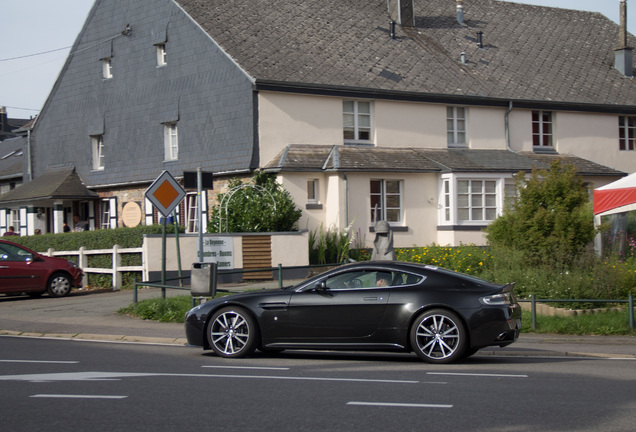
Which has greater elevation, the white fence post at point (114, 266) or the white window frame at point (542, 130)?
the white window frame at point (542, 130)

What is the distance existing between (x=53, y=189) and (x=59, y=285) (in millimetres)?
13244

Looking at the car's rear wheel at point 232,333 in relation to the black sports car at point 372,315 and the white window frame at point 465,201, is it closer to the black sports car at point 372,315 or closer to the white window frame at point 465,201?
the black sports car at point 372,315

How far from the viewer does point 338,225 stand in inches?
1128

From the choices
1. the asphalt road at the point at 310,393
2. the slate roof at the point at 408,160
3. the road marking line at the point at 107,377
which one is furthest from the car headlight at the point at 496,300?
the slate roof at the point at 408,160

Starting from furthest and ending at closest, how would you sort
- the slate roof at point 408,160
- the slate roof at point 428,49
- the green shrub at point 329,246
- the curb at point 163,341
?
the slate roof at point 428,49 < the slate roof at point 408,160 < the green shrub at point 329,246 < the curb at point 163,341

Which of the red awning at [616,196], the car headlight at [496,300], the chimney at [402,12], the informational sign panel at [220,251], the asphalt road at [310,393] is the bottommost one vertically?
the asphalt road at [310,393]

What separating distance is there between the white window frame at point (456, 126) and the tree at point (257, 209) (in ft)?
25.7

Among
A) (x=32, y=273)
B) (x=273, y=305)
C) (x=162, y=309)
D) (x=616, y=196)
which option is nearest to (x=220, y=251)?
(x=32, y=273)

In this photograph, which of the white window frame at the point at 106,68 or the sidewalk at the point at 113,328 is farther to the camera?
the white window frame at the point at 106,68

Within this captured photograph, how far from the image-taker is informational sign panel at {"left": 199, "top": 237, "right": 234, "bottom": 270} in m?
23.0

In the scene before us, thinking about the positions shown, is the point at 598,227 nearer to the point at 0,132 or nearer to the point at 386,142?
the point at 386,142

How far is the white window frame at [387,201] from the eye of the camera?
29.8m

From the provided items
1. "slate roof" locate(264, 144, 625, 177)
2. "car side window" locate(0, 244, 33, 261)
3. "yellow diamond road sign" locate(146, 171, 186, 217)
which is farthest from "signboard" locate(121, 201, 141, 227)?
"yellow diamond road sign" locate(146, 171, 186, 217)

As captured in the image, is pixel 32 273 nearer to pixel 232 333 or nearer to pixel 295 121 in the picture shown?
pixel 295 121
